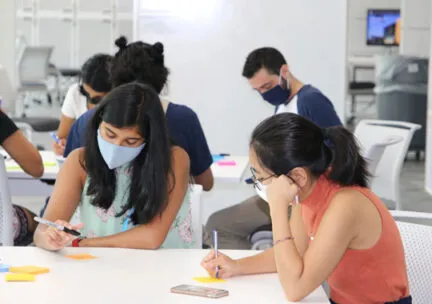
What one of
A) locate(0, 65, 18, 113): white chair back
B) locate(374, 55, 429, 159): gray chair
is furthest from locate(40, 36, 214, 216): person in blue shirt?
locate(374, 55, 429, 159): gray chair

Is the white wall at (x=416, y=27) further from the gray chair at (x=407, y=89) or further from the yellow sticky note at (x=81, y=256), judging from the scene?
the yellow sticky note at (x=81, y=256)

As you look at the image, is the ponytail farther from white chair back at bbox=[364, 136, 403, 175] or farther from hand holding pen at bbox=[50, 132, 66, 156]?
hand holding pen at bbox=[50, 132, 66, 156]

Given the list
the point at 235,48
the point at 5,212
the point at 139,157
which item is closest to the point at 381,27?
the point at 235,48

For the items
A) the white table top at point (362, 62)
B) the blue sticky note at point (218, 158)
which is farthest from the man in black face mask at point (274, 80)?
the white table top at point (362, 62)

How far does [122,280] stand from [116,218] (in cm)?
67

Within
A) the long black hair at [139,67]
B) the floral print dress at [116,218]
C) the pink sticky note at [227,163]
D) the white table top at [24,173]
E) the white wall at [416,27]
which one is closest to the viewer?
the floral print dress at [116,218]

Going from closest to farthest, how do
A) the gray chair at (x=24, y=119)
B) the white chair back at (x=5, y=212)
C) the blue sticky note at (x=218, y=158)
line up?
the white chair back at (x=5, y=212), the blue sticky note at (x=218, y=158), the gray chair at (x=24, y=119)

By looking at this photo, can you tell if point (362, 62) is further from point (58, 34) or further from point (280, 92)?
point (280, 92)

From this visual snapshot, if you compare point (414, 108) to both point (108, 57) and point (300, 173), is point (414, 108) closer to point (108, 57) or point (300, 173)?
point (108, 57)

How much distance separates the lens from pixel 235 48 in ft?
19.3

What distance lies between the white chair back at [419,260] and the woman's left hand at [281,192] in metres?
0.42

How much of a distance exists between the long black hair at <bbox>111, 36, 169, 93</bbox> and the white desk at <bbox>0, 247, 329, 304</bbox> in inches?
47.5

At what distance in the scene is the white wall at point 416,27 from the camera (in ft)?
35.8

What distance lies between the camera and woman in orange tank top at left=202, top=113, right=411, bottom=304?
2.12 metres
